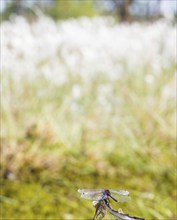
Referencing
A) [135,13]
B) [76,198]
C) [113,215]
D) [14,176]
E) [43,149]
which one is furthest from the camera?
[135,13]

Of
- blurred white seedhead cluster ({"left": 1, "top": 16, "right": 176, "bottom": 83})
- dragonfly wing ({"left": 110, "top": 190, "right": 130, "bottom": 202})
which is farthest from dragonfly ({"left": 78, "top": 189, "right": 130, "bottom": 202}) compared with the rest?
blurred white seedhead cluster ({"left": 1, "top": 16, "right": 176, "bottom": 83})

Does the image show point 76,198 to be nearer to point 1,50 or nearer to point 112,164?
point 112,164

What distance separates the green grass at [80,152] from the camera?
56.0 inches

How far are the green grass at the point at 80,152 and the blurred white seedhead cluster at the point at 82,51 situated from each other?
0.18 meters

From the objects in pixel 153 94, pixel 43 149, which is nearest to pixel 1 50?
pixel 43 149

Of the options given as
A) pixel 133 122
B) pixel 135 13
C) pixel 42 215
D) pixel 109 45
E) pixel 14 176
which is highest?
pixel 135 13

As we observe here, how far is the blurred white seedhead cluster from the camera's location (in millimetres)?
2643

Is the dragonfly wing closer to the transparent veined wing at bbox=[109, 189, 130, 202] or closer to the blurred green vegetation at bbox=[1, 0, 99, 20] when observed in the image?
the transparent veined wing at bbox=[109, 189, 130, 202]

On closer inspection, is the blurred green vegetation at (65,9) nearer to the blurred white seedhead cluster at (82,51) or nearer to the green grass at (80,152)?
the blurred white seedhead cluster at (82,51)

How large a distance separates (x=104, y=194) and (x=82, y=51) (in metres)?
3.39

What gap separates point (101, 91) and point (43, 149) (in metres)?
0.94

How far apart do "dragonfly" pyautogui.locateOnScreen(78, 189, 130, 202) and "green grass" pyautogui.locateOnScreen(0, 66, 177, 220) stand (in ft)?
2.90

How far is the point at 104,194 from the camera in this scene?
0.45 metres

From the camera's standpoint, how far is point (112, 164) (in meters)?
1.85
